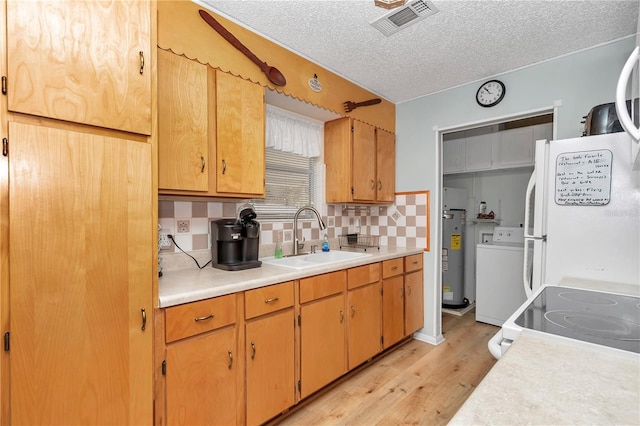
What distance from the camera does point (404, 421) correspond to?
191cm

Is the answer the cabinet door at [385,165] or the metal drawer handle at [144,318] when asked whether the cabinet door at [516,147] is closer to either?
the cabinet door at [385,165]

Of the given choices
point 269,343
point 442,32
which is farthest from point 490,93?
point 269,343

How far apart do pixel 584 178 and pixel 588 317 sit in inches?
40.2

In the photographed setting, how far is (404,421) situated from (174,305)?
1.55 metres

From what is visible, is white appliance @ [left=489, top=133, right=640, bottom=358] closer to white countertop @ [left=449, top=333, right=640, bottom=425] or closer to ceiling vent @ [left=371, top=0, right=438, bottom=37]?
white countertop @ [left=449, top=333, right=640, bottom=425]

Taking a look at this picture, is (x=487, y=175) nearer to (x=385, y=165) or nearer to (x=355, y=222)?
(x=385, y=165)

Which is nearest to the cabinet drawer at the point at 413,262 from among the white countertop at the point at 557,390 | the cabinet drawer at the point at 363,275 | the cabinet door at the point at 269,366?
the cabinet drawer at the point at 363,275

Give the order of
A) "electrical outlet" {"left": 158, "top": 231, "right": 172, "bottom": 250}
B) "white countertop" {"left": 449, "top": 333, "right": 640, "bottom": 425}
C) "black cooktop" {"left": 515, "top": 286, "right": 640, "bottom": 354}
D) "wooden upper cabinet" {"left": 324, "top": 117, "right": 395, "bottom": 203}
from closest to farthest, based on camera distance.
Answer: "white countertop" {"left": 449, "top": 333, "right": 640, "bottom": 425} → "black cooktop" {"left": 515, "top": 286, "right": 640, "bottom": 354} → "electrical outlet" {"left": 158, "top": 231, "right": 172, "bottom": 250} → "wooden upper cabinet" {"left": 324, "top": 117, "right": 395, "bottom": 203}

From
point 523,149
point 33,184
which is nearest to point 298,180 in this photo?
point 33,184

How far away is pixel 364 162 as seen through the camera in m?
2.88

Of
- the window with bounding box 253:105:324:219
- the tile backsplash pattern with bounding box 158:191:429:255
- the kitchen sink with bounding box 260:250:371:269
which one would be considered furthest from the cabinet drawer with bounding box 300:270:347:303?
the window with bounding box 253:105:324:219

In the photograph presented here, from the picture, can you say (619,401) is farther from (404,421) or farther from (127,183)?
(404,421)

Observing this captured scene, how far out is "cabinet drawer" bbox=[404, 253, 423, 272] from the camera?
2.89 metres

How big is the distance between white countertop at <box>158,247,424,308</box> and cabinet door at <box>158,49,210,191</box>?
494mm
